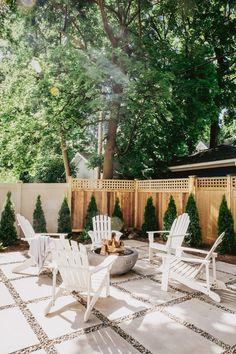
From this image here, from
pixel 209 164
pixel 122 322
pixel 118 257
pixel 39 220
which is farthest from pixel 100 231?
pixel 209 164

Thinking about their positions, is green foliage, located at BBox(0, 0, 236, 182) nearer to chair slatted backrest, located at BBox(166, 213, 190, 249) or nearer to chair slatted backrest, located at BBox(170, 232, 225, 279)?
chair slatted backrest, located at BBox(166, 213, 190, 249)

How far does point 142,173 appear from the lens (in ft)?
40.2

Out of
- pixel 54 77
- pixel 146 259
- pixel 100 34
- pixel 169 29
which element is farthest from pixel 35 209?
pixel 169 29

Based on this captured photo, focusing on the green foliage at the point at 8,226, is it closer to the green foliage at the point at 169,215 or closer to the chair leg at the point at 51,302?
the green foliage at the point at 169,215

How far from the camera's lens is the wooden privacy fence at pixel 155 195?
8.38 meters

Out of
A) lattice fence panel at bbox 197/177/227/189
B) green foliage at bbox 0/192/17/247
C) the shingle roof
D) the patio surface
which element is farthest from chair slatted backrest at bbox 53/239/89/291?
the shingle roof

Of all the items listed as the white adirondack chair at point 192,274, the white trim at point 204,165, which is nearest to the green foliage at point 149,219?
the white trim at point 204,165

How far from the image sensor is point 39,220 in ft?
29.1

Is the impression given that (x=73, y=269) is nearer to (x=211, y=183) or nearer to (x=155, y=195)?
(x=211, y=183)

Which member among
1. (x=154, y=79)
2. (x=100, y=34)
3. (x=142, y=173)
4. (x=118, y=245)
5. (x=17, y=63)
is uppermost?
(x=100, y=34)

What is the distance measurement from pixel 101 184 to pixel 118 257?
5.57m

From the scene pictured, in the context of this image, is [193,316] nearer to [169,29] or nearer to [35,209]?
[35,209]

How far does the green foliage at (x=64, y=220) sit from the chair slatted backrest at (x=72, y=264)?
5536mm

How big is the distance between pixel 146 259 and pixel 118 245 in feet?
4.96
